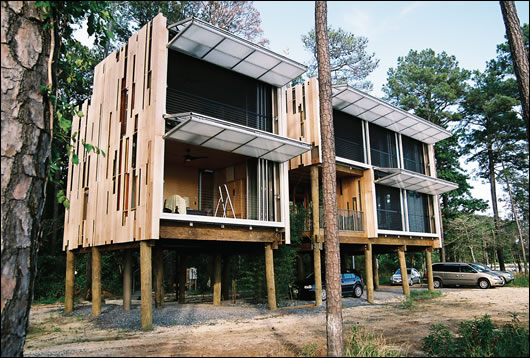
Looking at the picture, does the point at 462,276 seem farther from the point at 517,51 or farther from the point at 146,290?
the point at 517,51

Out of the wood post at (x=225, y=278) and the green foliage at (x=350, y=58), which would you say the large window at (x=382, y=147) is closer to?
the wood post at (x=225, y=278)

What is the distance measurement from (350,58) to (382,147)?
12.5 m

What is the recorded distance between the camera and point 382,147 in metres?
21.1

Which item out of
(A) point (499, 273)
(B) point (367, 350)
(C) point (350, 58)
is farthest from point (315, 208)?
(C) point (350, 58)

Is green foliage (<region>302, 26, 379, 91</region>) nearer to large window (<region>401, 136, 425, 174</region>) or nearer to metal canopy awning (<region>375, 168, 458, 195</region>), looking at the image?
large window (<region>401, 136, 425, 174</region>)

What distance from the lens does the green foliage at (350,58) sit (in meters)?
30.7

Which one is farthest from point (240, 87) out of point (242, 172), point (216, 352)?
point (216, 352)

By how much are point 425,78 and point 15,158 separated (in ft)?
123

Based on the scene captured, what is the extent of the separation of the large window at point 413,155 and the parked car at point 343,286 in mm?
7019

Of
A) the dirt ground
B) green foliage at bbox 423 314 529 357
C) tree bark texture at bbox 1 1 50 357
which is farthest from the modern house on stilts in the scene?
green foliage at bbox 423 314 529 357

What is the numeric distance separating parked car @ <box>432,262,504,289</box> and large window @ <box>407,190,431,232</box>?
14.6 ft

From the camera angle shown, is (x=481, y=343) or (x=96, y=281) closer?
(x=481, y=343)

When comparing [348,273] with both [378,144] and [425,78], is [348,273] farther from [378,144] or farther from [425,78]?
[425,78]

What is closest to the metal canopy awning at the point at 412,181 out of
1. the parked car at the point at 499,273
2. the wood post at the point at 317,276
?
the wood post at the point at 317,276
